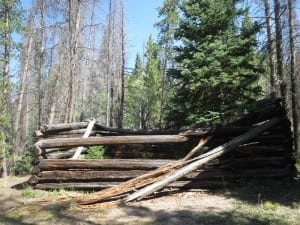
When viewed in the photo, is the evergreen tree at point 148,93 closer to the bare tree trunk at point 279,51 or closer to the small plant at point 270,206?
the bare tree trunk at point 279,51

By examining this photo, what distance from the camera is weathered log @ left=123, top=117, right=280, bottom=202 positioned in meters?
8.11

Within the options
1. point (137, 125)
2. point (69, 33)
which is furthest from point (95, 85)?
point (69, 33)

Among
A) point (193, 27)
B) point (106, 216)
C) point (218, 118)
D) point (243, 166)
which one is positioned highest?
point (193, 27)

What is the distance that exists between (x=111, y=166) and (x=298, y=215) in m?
4.18

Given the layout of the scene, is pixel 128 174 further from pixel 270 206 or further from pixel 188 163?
pixel 270 206

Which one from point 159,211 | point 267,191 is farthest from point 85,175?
point 267,191

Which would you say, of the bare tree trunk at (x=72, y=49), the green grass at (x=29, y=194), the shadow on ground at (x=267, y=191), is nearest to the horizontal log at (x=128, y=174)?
the shadow on ground at (x=267, y=191)

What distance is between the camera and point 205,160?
8641 millimetres

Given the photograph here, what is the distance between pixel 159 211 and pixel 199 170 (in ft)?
5.89

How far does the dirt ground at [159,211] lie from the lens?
273 inches

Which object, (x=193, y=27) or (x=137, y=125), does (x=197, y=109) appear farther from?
(x=137, y=125)

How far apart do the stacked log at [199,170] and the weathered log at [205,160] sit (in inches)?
11.6

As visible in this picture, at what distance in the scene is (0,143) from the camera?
608 inches

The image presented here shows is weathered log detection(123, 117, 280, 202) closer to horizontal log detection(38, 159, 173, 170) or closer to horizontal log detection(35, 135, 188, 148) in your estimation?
horizontal log detection(38, 159, 173, 170)
